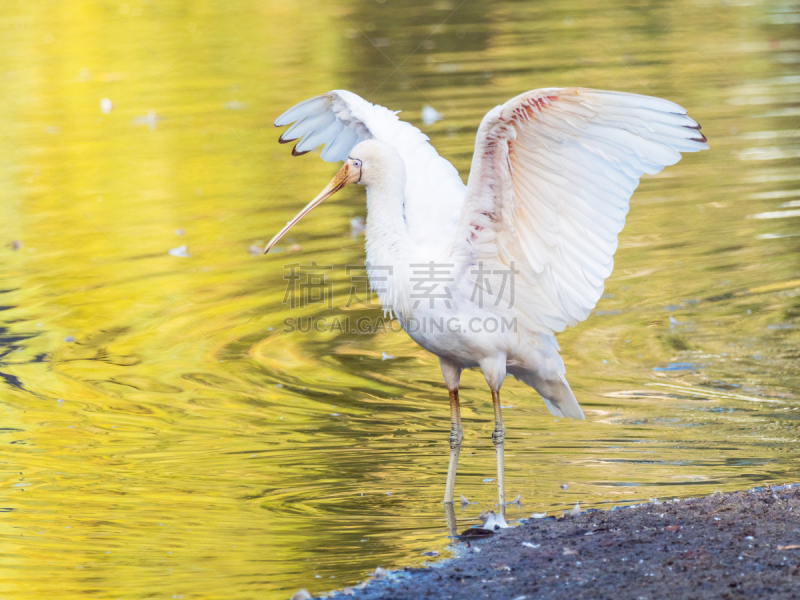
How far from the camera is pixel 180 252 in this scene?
1049 cm

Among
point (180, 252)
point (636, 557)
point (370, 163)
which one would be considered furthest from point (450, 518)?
point (180, 252)

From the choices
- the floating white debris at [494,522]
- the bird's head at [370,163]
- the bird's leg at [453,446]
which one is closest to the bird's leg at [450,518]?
the bird's leg at [453,446]

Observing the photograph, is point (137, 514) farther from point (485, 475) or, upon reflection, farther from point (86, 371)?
point (86, 371)

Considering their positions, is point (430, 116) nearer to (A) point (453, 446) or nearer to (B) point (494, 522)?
(A) point (453, 446)

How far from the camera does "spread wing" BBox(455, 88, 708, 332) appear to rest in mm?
5180

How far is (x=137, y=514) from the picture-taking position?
5.74 meters

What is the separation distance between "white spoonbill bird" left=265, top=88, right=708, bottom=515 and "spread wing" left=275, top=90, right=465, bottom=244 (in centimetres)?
1

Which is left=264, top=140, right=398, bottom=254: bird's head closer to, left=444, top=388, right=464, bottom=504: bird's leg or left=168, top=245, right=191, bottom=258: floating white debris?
left=444, top=388, right=464, bottom=504: bird's leg

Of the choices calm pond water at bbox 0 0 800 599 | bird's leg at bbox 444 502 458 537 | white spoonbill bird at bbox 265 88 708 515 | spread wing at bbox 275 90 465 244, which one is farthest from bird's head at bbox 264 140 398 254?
bird's leg at bbox 444 502 458 537

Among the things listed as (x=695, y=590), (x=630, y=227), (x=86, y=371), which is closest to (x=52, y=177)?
(x=86, y=371)

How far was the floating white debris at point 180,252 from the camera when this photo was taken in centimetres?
1045

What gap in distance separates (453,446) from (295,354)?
2418 mm

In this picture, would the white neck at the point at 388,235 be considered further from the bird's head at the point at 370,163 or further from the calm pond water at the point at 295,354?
the calm pond water at the point at 295,354

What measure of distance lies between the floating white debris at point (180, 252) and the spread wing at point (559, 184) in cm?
535
